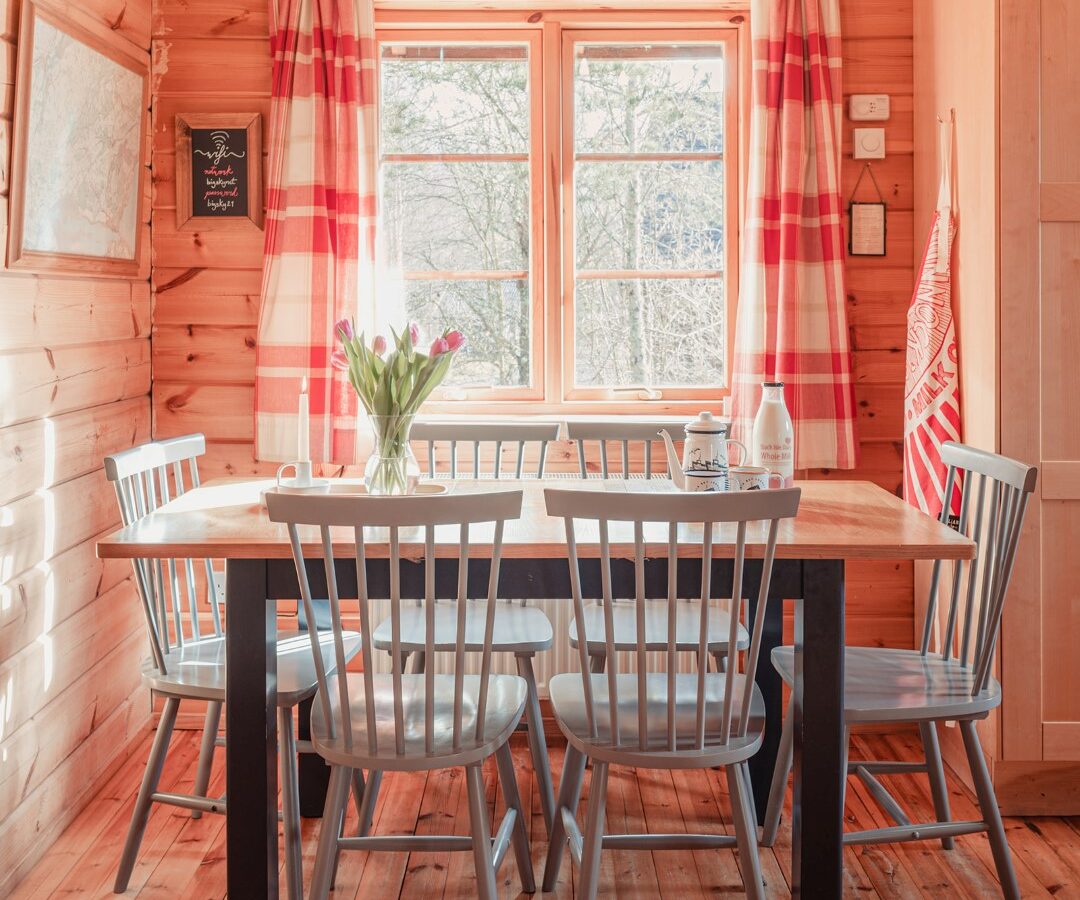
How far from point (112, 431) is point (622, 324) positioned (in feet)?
4.89

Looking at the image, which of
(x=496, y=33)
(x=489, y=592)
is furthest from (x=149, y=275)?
(x=489, y=592)

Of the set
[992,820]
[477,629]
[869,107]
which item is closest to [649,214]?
[869,107]

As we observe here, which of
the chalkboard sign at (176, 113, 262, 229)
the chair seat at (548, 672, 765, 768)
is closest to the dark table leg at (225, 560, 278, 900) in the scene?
the chair seat at (548, 672, 765, 768)

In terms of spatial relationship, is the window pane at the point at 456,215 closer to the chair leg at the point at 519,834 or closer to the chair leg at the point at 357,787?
the chair leg at the point at 357,787

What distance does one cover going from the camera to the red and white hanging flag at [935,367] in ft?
9.43

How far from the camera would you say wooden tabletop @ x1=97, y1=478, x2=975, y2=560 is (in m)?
1.91

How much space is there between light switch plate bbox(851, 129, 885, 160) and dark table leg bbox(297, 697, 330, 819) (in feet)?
6.97

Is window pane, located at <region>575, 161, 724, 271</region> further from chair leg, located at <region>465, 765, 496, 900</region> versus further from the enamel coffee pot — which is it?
chair leg, located at <region>465, 765, 496, 900</region>

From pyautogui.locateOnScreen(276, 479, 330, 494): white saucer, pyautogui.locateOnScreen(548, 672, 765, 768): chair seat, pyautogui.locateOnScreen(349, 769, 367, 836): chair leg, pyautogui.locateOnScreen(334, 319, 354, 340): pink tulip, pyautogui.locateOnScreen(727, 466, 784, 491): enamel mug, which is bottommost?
pyautogui.locateOnScreen(349, 769, 367, 836): chair leg

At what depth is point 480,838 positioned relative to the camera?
1.92 meters

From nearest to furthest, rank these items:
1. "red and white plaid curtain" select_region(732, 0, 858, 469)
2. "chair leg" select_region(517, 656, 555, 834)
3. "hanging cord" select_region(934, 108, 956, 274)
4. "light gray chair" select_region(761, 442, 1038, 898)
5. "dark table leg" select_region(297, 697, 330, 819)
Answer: "light gray chair" select_region(761, 442, 1038, 898) → "chair leg" select_region(517, 656, 555, 834) → "dark table leg" select_region(297, 697, 330, 819) → "hanging cord" select_region(934, 108, 956, 274) → "red and white plaid curtain" select_region(732, 0, 858, 469)

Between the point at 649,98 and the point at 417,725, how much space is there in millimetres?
2097

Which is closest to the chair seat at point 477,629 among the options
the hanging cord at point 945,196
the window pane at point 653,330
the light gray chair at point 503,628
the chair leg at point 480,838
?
the light gray chair at point 503,628

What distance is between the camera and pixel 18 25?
7.69 ft
